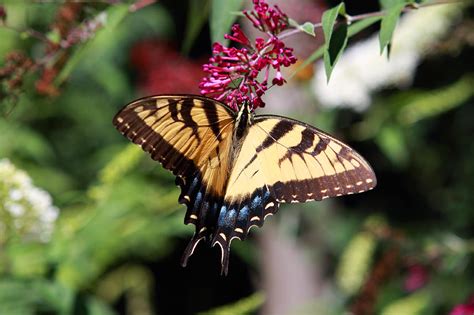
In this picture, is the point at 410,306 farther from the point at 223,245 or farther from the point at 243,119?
the point at 243,119

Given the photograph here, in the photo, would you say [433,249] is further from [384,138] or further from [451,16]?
[451,16]

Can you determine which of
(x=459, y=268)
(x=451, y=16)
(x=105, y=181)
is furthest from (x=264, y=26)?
(x=451, y=16)

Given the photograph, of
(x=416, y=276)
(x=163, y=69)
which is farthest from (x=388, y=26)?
(x=163, y=69)

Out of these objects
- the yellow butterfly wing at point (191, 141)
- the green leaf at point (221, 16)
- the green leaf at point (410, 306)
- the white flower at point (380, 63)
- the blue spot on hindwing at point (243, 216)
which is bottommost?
the green leaf at point (410, 306)

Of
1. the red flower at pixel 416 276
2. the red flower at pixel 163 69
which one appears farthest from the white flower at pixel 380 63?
the red flower at pixel 416 276

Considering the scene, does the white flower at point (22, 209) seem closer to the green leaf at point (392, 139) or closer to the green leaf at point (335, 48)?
the green leaf at point (335, 48)
